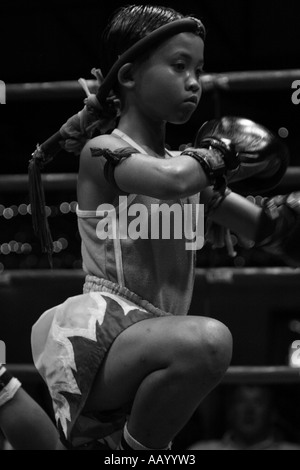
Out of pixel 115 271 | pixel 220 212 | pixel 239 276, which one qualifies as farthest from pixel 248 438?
pixel 115 271

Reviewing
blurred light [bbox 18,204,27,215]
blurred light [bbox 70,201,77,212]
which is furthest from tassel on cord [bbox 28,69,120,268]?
blurred light [bbox 18,204,27,215]

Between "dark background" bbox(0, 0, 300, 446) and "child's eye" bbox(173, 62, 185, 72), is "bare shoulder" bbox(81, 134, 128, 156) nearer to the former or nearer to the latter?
"child's eye" bbox(173, 62, 185, 72)

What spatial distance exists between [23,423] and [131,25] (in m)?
0.80

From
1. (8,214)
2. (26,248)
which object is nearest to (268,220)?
(26,248)

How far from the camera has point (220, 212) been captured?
1.69m

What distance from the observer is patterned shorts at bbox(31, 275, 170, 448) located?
1.39 metres

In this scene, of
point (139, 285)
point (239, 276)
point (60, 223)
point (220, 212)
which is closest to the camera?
point (139, 285)

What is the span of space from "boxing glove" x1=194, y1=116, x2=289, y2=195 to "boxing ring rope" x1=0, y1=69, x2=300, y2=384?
2.26 feet

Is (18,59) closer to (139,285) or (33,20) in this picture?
(33,20)

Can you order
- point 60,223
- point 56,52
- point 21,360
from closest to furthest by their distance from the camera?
1. point 21,360
2. point 56,52
3. point 60,223

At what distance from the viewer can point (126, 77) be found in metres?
1.53

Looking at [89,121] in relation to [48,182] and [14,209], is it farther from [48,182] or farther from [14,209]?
[14,209]

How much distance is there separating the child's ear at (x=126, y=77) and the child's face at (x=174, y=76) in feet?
0.09

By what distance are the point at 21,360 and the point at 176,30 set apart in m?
3.58
